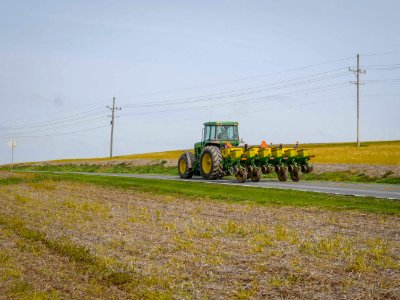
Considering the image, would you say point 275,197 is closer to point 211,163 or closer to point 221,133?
point 211,163

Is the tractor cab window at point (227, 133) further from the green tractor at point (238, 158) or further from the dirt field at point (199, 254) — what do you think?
the dirt field at point (199, 254)

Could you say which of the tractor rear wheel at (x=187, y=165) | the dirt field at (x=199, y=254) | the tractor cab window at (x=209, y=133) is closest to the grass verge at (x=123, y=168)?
the tractor rear wheel at (x=187, y=165)

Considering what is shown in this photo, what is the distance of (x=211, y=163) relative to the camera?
27.5 metres

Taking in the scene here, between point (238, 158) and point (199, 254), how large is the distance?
56.6 feet

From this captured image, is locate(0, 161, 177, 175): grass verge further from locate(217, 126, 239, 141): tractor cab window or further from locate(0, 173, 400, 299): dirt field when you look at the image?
locate(0, 173, 400, 299): dirt field

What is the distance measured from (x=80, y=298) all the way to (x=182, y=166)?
24.8m

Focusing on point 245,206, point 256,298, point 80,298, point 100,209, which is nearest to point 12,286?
point 80,298

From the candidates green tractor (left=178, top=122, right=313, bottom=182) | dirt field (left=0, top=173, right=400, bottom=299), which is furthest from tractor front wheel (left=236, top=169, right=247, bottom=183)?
dirt field (left=0, top=173, right=400, bottom=299)

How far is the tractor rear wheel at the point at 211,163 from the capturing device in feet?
88.4

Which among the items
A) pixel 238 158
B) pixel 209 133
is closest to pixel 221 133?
pixel 209 133

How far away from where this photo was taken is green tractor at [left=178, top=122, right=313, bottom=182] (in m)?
26.1

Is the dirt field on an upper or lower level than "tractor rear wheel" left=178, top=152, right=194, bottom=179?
lower

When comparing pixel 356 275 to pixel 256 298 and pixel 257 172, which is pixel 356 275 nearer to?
pixel 256 298

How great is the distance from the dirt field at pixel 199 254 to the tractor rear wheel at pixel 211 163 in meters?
12.0
